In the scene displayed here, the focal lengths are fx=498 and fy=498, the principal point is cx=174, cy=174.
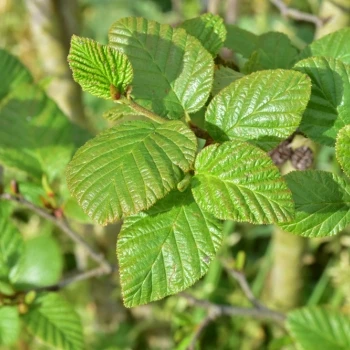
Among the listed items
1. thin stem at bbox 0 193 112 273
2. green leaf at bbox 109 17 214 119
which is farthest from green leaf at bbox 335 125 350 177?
thin stem at bbox 0 193 112 273

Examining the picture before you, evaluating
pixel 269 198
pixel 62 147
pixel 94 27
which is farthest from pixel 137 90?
pixel 94 27

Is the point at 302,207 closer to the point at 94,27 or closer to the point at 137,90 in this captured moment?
the point at 137,90

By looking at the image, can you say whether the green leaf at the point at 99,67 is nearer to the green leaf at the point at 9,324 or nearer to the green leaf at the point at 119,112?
the green leaf at the point at 119,112

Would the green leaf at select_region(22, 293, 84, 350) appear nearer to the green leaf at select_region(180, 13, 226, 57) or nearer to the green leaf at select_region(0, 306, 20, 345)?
the green leaf at select_region(0, 306, 20, 345)

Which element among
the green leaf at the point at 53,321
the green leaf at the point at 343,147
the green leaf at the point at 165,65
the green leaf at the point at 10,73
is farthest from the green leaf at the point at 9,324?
the green leaf at the point at 343,147

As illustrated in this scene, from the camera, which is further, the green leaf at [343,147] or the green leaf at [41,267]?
the green leaf at [41,267]
